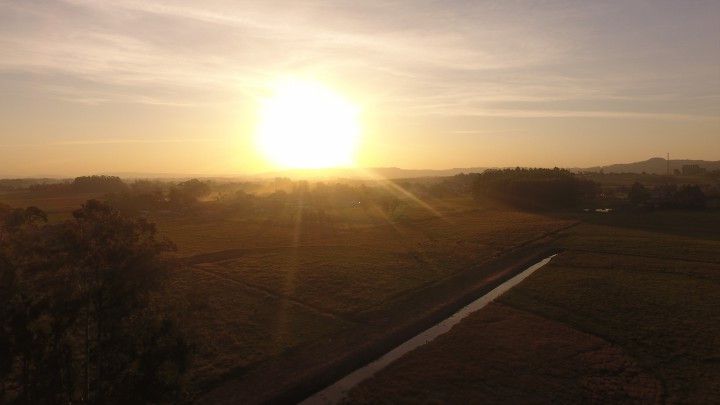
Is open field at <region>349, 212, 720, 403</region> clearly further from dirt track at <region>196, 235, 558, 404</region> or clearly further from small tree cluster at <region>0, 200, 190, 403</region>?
small tree cluster at <region>0, 200, 190, 403</region>

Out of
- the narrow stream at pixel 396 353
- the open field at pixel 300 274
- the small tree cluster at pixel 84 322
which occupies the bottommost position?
the narrow stream at pixel 396 353

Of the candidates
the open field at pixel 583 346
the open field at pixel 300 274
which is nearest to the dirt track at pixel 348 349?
the open field at pixel 300 274

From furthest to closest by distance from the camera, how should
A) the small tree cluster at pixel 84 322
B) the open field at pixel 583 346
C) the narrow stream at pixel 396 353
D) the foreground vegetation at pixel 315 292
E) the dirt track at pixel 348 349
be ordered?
the narrow stream at pixel 396 353, the dirt track at pixel 348 349, the open field at pixel 583 346, the foreground vegetation at pixel 315 292, the small tree cluster at pixel 84 322

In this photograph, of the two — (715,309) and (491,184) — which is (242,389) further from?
(491,184)

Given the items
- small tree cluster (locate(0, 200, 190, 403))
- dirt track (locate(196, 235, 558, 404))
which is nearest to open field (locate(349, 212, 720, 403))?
dirt track (locate(196, 235, 558, 404))

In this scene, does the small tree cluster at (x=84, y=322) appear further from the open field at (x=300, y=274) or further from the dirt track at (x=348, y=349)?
the dirt track at (x=348, y=349)

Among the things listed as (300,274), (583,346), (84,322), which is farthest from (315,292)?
(84,322)

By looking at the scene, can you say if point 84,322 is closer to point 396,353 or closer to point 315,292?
point 396,353
